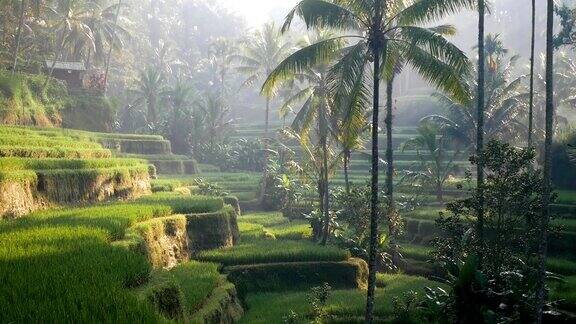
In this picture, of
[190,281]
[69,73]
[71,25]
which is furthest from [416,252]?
[71,25]

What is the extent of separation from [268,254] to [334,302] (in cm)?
292

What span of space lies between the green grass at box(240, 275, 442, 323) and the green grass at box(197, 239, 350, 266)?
1.17 metres

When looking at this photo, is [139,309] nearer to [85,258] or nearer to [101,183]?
[85,258]

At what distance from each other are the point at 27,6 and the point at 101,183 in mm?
19514

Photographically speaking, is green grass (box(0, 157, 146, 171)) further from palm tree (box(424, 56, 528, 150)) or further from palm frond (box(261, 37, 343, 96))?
palm tree (box(424, 56, 528, 150))

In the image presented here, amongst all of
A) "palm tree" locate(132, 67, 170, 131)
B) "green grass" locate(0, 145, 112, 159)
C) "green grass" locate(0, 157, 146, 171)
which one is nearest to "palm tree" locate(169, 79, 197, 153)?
"palm tree" locate(132, 67, 170, 131)

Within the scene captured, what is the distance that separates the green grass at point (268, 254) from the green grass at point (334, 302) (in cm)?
117

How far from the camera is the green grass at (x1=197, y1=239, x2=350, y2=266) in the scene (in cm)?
1350

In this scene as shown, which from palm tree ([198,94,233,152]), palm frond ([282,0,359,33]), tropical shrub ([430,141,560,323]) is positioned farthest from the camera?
palm tree ([198,94,233,152])


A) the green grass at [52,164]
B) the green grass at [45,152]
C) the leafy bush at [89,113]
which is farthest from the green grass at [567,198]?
the leafy bush at [89,113]

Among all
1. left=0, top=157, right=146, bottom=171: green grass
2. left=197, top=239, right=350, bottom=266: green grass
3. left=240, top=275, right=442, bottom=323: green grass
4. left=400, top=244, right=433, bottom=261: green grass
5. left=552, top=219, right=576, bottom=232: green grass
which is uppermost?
left=0, top=157, right=146, bottom=171: green grass

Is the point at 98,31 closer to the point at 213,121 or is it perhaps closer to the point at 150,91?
the point at 150,91

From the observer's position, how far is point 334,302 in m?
12.0

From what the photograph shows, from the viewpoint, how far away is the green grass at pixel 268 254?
1350 centimetres
